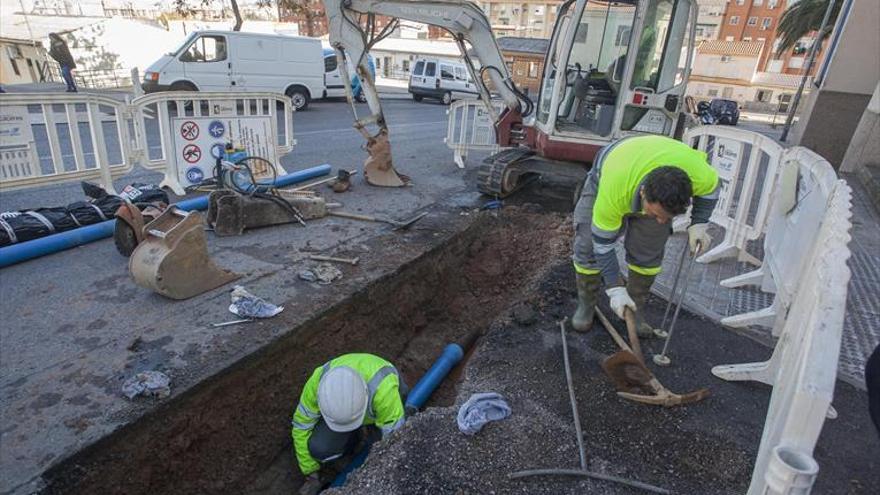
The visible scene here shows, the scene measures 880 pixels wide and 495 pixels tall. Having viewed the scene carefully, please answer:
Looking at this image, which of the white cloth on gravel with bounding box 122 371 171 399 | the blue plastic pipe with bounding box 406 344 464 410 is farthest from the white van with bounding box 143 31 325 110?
the blue plastic pipe with bounding box 406 344 464 410

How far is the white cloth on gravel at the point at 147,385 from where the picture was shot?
9.77 feet

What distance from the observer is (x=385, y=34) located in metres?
7.20

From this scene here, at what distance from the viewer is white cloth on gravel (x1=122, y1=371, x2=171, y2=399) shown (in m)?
2.98

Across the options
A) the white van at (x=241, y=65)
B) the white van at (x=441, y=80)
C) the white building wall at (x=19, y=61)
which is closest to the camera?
the white van at (x=241, y=65)

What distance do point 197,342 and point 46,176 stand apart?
3.79m

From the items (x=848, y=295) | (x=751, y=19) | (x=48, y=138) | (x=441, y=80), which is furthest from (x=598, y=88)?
(x=751, y=19)

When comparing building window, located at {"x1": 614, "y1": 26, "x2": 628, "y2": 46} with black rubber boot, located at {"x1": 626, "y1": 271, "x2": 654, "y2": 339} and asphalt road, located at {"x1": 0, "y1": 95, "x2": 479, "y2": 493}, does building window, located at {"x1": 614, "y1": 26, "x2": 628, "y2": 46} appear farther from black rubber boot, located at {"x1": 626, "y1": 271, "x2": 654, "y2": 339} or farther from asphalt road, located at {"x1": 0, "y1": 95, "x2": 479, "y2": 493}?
black rubber boot, located at {"x1": 626, "y1": 271, "x2": 654, "y2": 339}

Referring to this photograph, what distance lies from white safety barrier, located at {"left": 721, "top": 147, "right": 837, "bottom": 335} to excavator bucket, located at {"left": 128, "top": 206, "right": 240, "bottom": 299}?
4.49m

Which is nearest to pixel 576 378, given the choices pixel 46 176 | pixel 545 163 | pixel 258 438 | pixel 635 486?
pixel 635 486

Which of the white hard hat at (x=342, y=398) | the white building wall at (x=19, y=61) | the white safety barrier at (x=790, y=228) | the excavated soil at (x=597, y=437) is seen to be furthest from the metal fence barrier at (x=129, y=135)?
the white building wall at (x=19, y=61)

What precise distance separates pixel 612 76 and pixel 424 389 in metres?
5.81

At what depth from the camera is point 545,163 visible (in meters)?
7.63

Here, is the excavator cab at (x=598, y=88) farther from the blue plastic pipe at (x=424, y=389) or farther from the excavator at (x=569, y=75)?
the blue plastic pipe at (x=424, y=389)

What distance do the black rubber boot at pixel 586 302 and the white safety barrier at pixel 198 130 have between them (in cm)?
546
